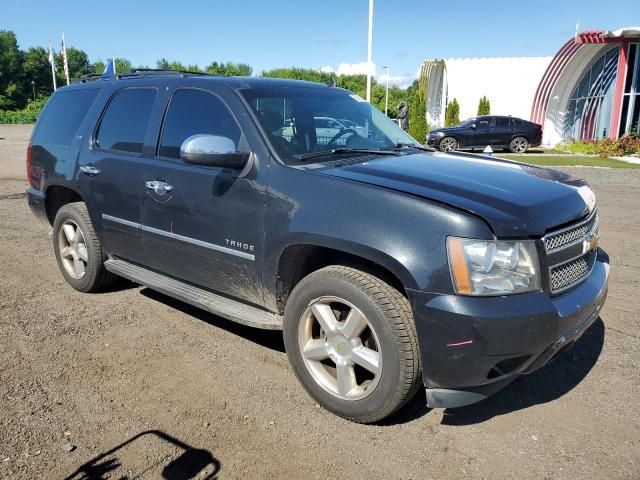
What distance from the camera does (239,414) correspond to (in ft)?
10.1

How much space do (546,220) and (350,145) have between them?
5.05 ft

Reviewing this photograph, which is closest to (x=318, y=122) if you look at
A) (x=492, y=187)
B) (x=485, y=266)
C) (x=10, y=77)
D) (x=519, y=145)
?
(x=492, y=187)

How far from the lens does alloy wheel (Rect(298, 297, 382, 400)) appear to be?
2887mm

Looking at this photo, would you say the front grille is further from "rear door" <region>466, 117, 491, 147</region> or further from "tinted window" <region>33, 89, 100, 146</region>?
"rear door" <region>466, 117, 491, 147</region>

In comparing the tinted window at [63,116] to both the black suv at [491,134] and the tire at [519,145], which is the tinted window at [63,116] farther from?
the tire at [519,145]

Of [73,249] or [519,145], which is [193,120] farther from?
[519,145]

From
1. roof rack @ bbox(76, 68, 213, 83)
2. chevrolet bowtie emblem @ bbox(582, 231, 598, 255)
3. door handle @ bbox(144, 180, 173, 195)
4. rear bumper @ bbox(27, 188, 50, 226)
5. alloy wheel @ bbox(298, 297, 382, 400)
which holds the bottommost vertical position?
alloy wheel @ bbox(298, 297, 382, 400)

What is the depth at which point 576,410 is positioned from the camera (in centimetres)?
Answer: 312

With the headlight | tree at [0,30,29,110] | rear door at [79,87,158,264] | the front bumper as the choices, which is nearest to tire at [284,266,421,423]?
the front bumper

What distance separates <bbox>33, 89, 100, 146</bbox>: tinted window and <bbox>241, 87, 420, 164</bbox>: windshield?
2.08 metres

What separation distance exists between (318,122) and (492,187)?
1.43 m

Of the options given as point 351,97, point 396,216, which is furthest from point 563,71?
point 396,216

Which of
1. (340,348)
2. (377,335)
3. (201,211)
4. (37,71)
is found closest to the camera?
(377,335)

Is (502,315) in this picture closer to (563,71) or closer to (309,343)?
(309,343)
